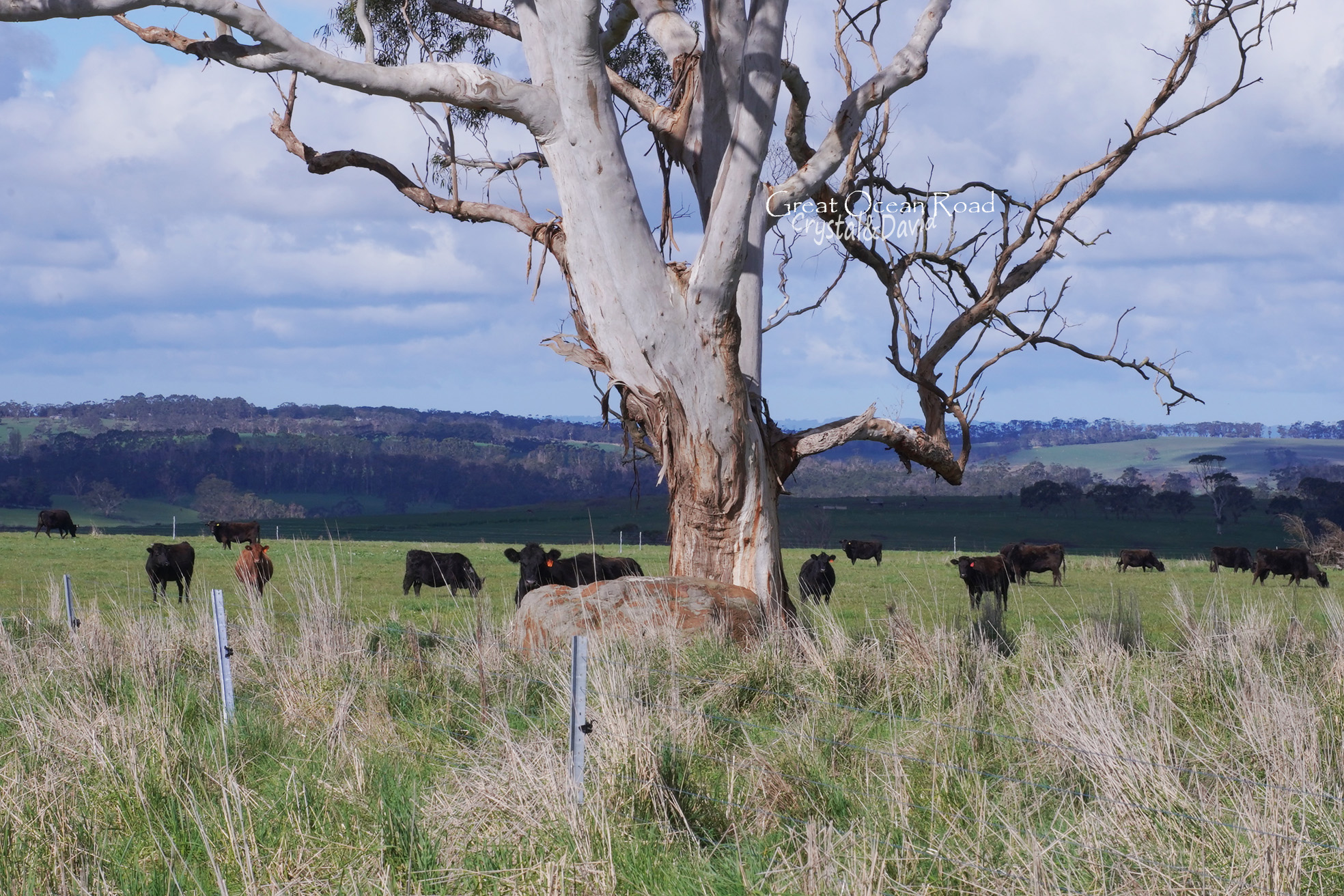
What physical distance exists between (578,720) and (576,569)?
34.9 feet

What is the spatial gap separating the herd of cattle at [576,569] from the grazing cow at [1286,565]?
2 cm

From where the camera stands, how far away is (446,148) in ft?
42.2

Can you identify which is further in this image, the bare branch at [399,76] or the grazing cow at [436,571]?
the grazing cow at [436,571]

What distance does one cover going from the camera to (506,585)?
76.0 feet

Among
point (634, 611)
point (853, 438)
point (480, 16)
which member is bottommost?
point (634, 611)

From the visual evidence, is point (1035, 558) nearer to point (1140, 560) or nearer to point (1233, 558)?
point (1140, 560)

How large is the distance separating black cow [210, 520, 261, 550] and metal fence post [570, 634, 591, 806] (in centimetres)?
3322

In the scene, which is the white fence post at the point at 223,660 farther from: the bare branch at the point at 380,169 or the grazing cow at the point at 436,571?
the grazing cow at the point at 436,571

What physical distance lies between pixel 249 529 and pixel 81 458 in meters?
129

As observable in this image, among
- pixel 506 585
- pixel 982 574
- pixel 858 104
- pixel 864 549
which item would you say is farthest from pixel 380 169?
pixel 864 549

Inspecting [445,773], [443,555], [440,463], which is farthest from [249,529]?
[440,463]

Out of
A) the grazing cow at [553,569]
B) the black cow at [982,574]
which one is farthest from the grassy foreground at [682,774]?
the black cow at [982,574]

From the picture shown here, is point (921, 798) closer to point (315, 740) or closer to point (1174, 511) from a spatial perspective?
point (315, 740)

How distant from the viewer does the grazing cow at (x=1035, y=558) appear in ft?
89.7
